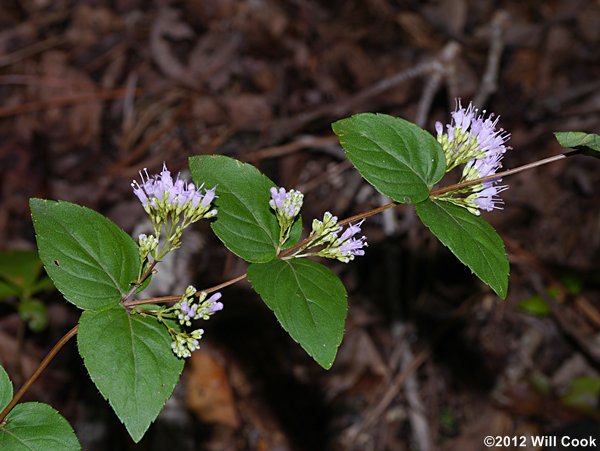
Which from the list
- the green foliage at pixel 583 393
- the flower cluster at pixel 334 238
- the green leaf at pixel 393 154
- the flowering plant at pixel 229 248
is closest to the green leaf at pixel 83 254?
the flowering plant at pixel 229 248

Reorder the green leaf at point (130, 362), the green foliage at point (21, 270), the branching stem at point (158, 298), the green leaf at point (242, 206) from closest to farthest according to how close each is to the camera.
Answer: the green leaf at point (130, 362) < the branching stem at point (158, 298) < the green leaf at point (242, 206) < the green foliage at point (21, 270)

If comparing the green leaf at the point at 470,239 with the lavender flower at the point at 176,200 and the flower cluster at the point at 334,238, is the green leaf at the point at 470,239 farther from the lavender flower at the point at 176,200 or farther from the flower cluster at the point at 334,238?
the lavender flower at the point at 176,200

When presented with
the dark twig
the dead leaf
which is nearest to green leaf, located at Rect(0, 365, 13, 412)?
the dead leaf

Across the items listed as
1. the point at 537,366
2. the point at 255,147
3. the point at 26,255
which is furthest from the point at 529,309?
the point at 26,255

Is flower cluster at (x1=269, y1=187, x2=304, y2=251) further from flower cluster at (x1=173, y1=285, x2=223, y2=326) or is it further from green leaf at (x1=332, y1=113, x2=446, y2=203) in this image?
flower cluster at (x1=173, y1=285, x2=223, y2=326)

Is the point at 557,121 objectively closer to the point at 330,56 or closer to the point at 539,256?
the point at 539,256

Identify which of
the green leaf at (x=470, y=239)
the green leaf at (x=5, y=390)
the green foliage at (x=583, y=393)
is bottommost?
the green foliage at (x=583, y=393)
